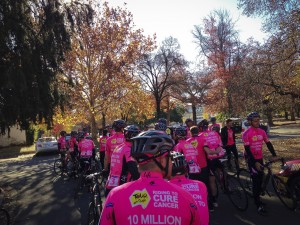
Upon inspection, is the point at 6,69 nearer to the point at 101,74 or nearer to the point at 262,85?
the point at 262,85

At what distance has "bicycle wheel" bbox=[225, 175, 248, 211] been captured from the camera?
8.11 meters

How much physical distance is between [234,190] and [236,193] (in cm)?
8

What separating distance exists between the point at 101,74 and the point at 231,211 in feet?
89.5

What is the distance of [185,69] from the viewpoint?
45344 mm

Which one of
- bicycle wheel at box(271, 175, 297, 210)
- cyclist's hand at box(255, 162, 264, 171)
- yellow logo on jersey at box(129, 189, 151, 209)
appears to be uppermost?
yellow logo on jersey at box(129, 189, 151, 209)

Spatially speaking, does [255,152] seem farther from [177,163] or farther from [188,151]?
[177,163]

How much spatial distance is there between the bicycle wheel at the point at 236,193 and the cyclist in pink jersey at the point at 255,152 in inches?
13.1

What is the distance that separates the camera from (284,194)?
7.99 metres

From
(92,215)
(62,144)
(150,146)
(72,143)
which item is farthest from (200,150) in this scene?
(62,144)

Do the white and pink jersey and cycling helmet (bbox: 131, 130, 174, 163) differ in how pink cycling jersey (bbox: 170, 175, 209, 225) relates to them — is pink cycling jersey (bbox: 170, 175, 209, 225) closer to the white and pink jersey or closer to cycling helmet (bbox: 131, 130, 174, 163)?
cycling helmet (bbox: 131, 130, 174, 163)

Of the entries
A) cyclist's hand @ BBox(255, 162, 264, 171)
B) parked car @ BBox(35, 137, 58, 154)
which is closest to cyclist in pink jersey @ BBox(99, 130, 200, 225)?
cyclist's hand @ BBox(255, 162, 264, 171)

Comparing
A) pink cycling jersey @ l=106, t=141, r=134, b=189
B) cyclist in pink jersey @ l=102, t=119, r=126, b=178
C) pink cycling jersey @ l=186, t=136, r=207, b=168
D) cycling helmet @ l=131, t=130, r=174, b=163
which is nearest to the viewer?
cycling helmet @ l=131, t=130, r=174, b=163

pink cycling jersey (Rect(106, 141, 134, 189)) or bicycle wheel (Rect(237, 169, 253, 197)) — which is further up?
pink cycling jersey (Rect(106, 141, 134, 189))

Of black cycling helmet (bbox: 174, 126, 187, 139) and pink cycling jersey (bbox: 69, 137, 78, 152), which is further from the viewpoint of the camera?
pink cycling jersey (bbox: 69, 137, 78, 152)
